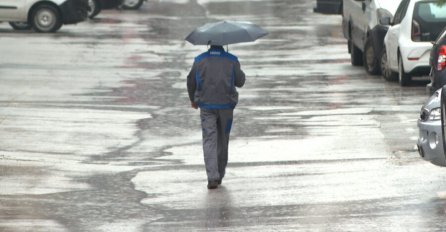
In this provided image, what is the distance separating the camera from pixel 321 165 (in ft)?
47.4

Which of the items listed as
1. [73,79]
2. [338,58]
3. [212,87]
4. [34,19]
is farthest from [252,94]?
[34,19]

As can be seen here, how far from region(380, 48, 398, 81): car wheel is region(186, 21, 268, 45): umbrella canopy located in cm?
953

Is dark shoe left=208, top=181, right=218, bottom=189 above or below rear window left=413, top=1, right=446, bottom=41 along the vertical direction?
above

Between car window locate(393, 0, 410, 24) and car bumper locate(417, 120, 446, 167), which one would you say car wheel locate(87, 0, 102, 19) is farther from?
car bumper locate(417, 120, 446, 167)

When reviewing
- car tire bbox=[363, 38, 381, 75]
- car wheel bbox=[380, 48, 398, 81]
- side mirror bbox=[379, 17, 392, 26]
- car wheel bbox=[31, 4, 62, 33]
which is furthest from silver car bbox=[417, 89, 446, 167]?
car wheel bbox=[31, 4, 62, 33]

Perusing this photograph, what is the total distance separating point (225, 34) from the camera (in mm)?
13469

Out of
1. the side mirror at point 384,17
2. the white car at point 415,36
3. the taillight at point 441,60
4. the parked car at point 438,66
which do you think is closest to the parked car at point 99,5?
the side mirror at point 384,17

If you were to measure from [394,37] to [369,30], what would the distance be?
6.18 feet

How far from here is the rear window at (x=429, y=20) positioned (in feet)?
71.6

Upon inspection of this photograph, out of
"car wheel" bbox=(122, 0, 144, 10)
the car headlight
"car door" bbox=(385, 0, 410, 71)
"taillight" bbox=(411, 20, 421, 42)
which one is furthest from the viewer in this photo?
"car wheel" bbox=(122, 0, 144, 10)

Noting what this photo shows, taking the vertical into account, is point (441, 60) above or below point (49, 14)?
above

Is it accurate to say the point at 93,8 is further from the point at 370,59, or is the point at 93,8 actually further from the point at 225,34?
the point at 225,34

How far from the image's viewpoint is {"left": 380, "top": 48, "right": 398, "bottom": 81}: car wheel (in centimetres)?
2306

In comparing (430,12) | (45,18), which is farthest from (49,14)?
(430,12)
